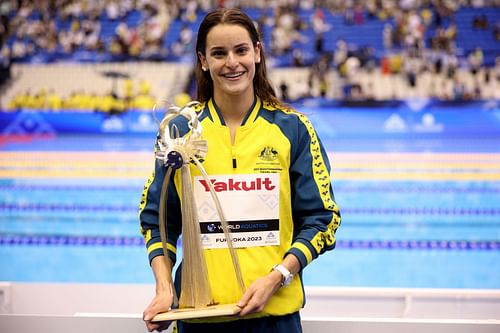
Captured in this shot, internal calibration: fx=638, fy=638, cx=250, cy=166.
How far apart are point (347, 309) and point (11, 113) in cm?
965

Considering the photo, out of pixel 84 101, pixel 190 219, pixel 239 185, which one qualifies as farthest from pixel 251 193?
pixel 84 101

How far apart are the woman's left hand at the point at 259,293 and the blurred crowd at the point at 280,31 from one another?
992cm

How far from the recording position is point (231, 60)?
1.30 metres

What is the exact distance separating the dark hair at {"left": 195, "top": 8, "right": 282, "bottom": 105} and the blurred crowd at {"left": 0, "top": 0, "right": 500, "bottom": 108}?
970 centimetres

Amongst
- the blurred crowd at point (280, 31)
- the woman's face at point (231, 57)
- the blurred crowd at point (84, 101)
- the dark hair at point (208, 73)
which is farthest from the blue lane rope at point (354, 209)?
the blurred crowd at point (280, 31)

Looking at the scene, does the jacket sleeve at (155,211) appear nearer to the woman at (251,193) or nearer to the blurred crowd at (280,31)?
the woman at (251,193)

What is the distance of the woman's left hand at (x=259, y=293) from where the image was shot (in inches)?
48.6

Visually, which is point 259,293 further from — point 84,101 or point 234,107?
point 84,101

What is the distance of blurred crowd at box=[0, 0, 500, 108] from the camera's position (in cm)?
1141

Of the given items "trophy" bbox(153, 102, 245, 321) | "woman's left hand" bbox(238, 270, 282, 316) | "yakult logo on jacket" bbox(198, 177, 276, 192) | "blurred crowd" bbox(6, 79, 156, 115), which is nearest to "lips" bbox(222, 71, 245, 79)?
"trophy" bbox(153, 102, 245, 321)

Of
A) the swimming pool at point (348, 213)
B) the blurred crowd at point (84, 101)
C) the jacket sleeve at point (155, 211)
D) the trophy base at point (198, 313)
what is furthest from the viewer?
the blurred crowd at point (84, 101)

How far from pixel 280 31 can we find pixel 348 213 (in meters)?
7.05

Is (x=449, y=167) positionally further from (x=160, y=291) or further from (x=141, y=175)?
(x=160, y=291)

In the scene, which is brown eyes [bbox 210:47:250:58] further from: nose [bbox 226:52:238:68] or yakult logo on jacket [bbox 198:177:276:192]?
yakult logo on jacket [bbox 198:177:276:192]
